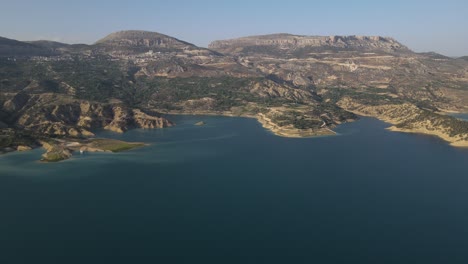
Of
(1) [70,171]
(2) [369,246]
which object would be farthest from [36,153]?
(2) [369,246]

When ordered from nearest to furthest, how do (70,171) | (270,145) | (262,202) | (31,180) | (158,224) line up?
(158,224)
(262,202)
(31,180)
(70,171)
(270,145)

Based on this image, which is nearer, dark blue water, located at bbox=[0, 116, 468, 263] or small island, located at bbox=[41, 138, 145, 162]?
dark blue water, located at bbox=[0, 116, 468, 263]

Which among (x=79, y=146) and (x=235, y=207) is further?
(x=79, y=146)

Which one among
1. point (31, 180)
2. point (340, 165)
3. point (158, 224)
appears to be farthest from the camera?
point (340, 165)

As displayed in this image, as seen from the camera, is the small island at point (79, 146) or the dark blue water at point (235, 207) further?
the small island at point (79, 146)

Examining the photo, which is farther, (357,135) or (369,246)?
(357,135)

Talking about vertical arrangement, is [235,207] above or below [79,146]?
below

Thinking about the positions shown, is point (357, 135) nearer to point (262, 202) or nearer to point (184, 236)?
point (262, 202)
